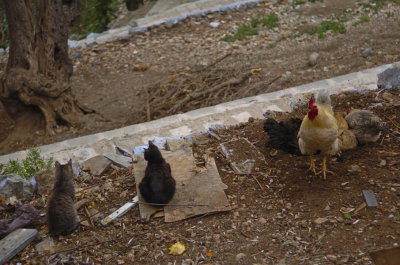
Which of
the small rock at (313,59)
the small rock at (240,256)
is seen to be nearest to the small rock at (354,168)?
the small rock at (240,256)

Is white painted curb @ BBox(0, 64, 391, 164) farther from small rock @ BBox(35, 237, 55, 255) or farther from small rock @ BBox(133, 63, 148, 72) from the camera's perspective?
small rock @ BBox(133, 63, 148, 72)

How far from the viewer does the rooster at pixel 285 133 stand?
198 inches

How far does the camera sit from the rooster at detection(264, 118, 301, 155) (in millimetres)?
5035

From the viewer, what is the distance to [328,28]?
34.8 ft

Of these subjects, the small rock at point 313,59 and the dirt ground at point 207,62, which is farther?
the small rock at point 313,59

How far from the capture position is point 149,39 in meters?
11.4

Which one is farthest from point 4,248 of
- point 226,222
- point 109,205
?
point 226,222

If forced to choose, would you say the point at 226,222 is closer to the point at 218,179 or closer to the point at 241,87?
the point at 218,179

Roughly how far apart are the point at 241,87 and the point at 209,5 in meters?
4.62

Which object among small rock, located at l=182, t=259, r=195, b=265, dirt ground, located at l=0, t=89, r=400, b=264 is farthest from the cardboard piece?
small rock, located at l=182, t=259, r=195, b=265

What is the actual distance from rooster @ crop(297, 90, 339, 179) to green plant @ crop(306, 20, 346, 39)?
6.30m

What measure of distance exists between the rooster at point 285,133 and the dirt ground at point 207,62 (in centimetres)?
330

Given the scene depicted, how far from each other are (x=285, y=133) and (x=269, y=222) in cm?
126

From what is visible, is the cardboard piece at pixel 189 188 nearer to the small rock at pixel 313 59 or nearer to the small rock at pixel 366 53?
the small rock at pixel 313 59
